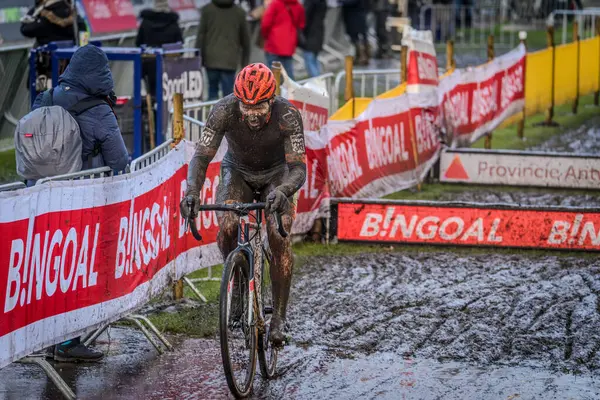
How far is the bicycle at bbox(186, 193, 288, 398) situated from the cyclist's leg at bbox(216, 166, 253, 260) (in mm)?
126

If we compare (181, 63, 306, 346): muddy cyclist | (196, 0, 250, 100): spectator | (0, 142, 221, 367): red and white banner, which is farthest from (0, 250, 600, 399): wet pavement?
(196, 0, 250, 100): spectator

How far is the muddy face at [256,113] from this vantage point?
7926 millimetres

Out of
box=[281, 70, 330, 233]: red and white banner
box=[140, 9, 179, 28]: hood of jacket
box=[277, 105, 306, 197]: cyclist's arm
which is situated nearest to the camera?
box=[277, 105, 306, 197]: cyclist's arm

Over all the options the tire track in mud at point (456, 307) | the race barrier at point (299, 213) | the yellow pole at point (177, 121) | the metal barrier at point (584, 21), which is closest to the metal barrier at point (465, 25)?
the metal barrier at point (584, 21)

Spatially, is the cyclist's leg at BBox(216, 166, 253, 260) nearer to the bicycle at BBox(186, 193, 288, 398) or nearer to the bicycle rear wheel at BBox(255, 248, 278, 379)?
the bicycle at BBox(186, 193, 288, 398)

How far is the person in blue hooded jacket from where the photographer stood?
8797 mm

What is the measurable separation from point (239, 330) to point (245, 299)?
0.19 metres

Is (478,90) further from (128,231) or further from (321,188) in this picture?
(128,231)

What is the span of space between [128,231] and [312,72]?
16077mm

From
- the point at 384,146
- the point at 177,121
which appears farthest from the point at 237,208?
the point at 384,146

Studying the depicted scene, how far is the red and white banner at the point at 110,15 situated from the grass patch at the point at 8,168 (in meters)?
4.28

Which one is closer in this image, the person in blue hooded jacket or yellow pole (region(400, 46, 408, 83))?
the person in blue hooded jacket

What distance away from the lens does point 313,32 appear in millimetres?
24625

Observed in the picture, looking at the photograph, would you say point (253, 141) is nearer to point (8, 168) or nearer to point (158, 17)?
point (8, 168)
